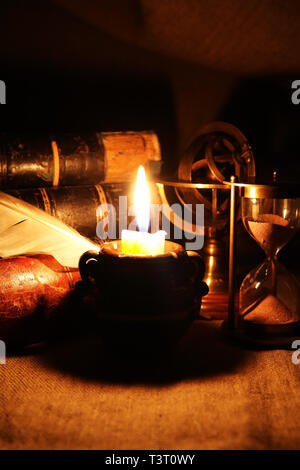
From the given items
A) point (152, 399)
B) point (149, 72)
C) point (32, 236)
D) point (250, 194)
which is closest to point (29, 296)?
point (32, 236)

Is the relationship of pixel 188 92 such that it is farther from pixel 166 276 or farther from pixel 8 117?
pixel 166 276

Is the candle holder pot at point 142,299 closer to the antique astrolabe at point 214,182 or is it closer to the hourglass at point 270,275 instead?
the hourglass at point 270,275

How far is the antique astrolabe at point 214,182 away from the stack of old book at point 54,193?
0.65 ft

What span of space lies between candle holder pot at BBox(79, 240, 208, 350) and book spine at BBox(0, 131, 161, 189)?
52 centimetres

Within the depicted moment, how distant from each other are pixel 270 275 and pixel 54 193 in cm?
61

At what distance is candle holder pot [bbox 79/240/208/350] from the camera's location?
0.97 meters

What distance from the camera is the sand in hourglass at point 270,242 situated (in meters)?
1.09

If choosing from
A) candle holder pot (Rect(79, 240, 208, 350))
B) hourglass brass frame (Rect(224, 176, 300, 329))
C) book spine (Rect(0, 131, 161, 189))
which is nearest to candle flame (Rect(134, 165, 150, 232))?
candle holder pot (Rect(79, 240, 208, 350))

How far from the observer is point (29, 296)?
108cm

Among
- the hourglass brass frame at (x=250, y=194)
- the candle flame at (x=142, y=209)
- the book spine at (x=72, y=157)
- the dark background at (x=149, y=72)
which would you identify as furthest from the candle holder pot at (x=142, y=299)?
the dark background at (x=149, y=72)

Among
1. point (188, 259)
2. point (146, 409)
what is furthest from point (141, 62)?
point (146, 409)

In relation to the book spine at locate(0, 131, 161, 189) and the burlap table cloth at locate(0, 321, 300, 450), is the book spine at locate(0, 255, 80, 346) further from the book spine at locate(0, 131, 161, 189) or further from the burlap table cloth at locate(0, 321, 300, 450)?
the book spine at locate(0, 131, 161, 189)

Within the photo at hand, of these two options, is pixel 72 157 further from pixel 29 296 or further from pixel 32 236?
pixel 29 296

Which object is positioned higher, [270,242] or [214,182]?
[214,182]
